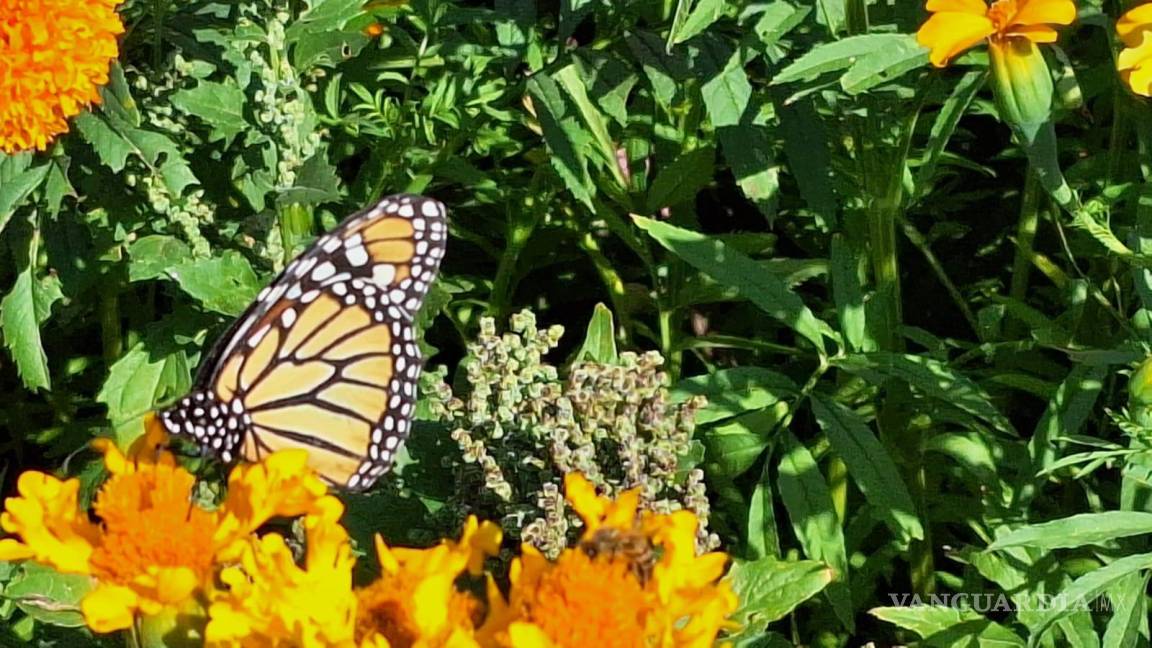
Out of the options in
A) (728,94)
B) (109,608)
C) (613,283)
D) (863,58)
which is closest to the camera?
(109,608)

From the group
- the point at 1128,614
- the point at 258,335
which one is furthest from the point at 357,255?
the point at 1128,614

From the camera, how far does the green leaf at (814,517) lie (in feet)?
5.80

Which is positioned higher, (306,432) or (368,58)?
(368,58)

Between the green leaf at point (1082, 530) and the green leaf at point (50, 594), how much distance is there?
979 mm

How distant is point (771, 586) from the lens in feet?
4.92

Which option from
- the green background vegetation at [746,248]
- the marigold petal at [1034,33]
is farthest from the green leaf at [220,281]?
the marigold petal at [1034,33]

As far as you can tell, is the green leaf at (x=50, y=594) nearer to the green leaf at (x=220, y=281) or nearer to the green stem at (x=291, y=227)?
the green leaf at (x=220, y=281)

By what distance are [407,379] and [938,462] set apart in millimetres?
756

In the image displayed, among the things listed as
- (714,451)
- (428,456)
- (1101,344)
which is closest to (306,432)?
(428,456)

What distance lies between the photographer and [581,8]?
1.97m

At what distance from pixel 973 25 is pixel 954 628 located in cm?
72

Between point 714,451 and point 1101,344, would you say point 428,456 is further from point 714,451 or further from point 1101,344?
point 1101,344

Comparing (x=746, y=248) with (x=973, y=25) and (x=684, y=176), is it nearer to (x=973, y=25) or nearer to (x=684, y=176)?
(x=684, y=176)

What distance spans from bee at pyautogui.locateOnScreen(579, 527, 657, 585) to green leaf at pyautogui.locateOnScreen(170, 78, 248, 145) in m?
0.98
